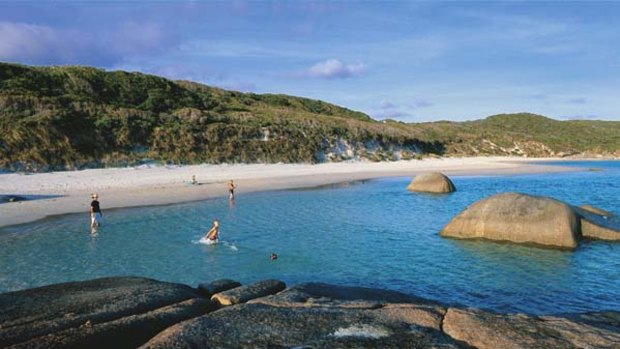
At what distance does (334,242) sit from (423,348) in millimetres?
14922

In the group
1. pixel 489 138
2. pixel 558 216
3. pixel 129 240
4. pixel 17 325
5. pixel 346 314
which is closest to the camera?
pixel 17 325

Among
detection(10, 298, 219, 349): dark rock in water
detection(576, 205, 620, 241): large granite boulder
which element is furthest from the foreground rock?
detection(576, 205, 620, 241): large granite boulder

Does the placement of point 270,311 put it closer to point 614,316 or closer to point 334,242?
point 614,316

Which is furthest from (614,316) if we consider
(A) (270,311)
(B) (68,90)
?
(B) (68,90)

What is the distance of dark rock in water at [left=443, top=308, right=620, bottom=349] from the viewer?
6676 mm

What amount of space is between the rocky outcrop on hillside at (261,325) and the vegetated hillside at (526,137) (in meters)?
85.2

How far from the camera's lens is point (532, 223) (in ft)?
63.9

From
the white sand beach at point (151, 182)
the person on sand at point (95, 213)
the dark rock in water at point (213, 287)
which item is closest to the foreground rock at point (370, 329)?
the dark rock in water at point (213, 287)

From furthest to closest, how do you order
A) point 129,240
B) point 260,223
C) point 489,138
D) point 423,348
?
point 489,138 < point 260,223 < point 129,240 < point 423,348

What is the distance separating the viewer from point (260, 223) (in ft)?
85.9

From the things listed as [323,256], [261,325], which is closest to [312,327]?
[261,325]

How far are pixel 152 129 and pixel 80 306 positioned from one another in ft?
165

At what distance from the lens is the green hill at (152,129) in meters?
46.2

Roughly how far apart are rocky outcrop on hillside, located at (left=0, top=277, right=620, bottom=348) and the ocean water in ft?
18.9
